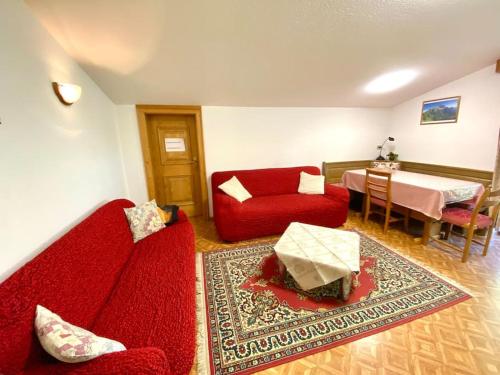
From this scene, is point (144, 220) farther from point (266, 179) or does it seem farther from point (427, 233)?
point (427, 233)

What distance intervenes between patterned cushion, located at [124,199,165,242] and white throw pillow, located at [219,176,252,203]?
1.05 m

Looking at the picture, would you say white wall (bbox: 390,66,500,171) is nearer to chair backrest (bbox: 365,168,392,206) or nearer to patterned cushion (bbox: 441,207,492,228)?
patterned cushion (bbox: 441,207,492,228)

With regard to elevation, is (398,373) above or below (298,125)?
below

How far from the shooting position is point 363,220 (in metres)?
3.46

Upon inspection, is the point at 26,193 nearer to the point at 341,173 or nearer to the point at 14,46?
the point at 14,46

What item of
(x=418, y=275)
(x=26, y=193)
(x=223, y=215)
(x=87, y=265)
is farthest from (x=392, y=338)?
(x=26, y=193)

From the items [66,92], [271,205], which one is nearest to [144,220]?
[66,92]

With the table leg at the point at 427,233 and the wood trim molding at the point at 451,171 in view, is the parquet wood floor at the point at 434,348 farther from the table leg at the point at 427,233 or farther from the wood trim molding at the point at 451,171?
the wood trim molding at the point at 451,171

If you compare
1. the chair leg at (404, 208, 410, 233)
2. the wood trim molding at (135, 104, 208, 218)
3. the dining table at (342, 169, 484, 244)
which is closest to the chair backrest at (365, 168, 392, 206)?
the dining table at (342, 169, 484, 244)

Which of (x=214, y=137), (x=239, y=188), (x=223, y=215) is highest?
(x=214, y=137)

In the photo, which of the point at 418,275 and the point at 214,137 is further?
the point at 214,137

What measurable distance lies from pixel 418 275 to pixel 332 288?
95 centimetres

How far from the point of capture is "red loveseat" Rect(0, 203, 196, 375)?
0.85 meters

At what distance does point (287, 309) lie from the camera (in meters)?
1.70
